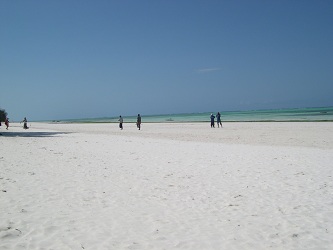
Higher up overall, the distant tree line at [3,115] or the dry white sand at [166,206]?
the distant tree line at [3,115]

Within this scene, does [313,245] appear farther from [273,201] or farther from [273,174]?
[273,174]

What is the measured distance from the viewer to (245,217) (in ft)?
16.7

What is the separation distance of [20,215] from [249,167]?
7690 mm

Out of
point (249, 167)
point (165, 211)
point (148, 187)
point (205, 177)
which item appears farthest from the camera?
point (249, 167)

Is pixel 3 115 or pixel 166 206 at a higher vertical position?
pixel 3 115

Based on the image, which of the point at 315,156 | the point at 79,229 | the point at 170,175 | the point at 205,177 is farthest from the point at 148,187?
the point at 315,156

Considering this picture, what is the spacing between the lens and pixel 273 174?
8.60 metres

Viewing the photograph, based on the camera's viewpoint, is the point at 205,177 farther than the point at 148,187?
Yes

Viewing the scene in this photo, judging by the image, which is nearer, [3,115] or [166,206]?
[166,206]

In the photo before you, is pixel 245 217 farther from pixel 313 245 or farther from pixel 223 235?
pixel 313 245

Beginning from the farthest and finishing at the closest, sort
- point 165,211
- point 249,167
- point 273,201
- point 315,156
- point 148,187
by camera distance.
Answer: point 315,156 → point 249,167 → point 148,187 → point 273,201 → point 165,211

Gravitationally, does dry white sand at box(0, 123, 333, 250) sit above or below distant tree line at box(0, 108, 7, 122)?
below

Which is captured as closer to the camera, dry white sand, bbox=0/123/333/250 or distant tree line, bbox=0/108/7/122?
dry white sand, bbox=0/123/333/250

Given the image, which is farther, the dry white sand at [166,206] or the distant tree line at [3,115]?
the distant tree line at [3,115]
